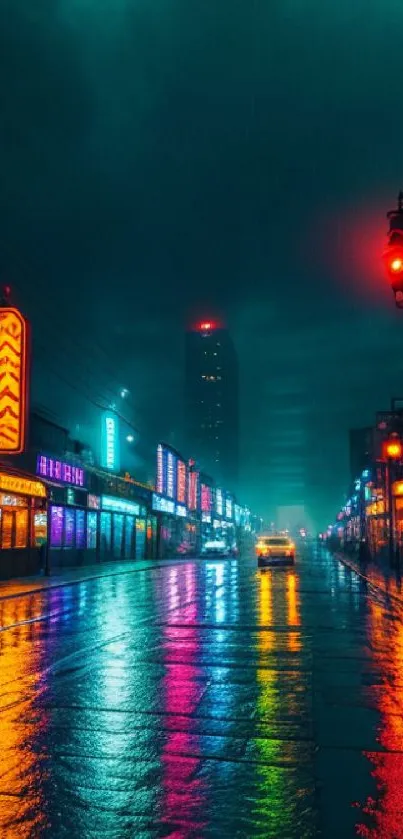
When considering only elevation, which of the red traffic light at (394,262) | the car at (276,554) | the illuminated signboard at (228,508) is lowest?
the car at (276,554)

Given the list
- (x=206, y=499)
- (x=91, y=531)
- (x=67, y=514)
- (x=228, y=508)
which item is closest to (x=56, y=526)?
(x=67, y=514)

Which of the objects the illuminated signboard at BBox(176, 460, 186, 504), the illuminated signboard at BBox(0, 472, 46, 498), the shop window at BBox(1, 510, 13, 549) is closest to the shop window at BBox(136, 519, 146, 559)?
the illuminated signboard at BBox(176, 460, 186, 504)

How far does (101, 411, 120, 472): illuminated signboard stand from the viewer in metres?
Result: 47.2

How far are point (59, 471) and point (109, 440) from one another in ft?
33.9

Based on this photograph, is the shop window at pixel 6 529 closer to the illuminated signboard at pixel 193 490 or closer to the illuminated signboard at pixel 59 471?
the illuminated signboard at pixel 59 471

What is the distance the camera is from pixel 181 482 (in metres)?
75.8

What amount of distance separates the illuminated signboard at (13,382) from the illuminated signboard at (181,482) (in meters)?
48.7

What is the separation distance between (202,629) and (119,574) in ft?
73.9

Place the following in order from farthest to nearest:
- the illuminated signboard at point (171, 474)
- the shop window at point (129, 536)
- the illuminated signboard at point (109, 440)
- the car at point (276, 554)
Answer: the illuminated signboard at point (171, 474), the shop window at point (129, 536), the illuminated signboard at point (109, 440), the car at point (276, 554)

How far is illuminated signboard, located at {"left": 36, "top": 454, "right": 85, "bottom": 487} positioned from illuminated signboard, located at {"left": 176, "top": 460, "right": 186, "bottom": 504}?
1289 inches

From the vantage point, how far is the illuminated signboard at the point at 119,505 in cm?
4684

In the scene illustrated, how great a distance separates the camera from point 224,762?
6277 mm

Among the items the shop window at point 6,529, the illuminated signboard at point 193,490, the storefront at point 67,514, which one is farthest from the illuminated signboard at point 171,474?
the shop window at point 6,529

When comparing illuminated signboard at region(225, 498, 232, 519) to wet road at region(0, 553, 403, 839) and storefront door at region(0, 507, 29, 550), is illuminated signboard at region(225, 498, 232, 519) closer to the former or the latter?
storefront door at region(0, 507, 29, 550)
